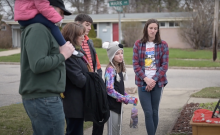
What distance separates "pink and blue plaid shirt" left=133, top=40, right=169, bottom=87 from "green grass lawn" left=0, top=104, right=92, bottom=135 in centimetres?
168

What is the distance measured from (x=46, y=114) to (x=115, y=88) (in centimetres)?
181

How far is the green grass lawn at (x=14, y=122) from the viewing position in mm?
4969

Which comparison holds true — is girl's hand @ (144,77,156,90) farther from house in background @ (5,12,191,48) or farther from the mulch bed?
house in background @ (5,12,191,48)

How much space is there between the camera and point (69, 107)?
3.45 m

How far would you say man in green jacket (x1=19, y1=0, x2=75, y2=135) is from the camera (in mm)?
2453

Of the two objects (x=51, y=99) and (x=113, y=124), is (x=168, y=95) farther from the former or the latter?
(x=51, y=99)

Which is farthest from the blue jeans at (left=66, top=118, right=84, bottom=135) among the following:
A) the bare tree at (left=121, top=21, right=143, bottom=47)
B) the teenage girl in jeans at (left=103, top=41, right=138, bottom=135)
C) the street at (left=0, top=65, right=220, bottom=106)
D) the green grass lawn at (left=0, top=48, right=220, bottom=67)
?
the bare tree at (left=121, top=21, right=143, bottom=47)

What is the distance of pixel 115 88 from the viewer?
4.25 metres

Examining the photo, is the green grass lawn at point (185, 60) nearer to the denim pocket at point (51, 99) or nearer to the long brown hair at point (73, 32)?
the long brown hair at point (73, 32)

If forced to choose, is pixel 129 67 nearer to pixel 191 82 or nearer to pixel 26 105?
pixel 191 82

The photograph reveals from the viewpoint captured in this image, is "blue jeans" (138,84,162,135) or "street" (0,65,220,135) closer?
"blue jeans" (138,84,162,135)

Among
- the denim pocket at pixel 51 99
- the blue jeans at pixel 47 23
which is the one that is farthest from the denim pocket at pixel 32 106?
the blue jeans at pixel 47 23

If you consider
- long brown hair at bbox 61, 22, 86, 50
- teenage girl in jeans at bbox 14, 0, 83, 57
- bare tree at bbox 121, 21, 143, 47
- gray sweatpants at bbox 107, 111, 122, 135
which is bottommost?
gray sweatpants at bbox 107, 111, 122, 135

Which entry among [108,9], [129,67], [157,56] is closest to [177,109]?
[157,56]
